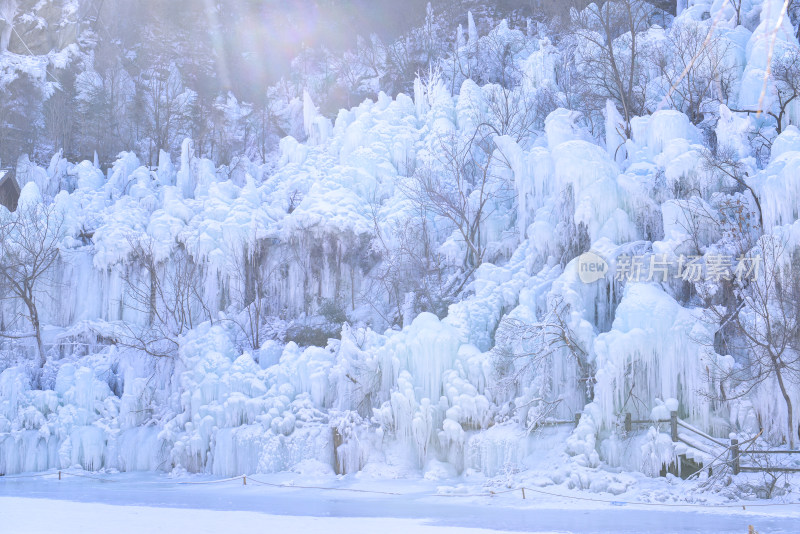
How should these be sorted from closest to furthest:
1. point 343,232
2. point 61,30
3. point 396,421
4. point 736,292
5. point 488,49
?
point 736,292 → point 396,421 → point 343,232 → point 488,49 → point 61,30

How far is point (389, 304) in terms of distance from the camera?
22.2 m

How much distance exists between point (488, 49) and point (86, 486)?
23246mm

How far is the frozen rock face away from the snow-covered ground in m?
1.52

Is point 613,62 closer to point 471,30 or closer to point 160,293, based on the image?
point 471,30

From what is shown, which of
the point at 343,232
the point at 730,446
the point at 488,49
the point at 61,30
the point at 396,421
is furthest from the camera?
the point at 61,30

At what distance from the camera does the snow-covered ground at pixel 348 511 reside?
10500 mm

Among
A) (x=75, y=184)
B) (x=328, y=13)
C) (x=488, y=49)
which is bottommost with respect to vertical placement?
(x=75, y=184)

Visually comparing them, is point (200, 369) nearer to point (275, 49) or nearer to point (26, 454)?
point (26, 454)

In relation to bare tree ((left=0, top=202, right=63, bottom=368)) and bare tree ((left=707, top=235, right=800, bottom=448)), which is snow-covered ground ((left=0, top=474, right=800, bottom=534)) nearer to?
bare tree ((left=707, top=235, right=800, bottom=448))

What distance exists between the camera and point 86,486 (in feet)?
54.6

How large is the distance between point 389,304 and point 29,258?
11025 mm

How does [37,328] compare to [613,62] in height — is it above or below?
below

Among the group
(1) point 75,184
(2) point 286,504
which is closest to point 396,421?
(2) point 286,504

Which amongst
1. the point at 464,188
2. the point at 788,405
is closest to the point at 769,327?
the point at 788,405
